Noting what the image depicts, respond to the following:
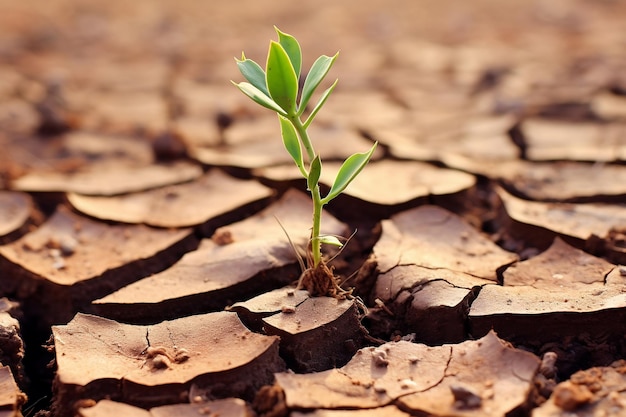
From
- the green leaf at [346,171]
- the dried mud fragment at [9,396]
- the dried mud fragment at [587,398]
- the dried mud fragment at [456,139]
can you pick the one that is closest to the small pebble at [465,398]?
the dried mud fragment at [587,398]

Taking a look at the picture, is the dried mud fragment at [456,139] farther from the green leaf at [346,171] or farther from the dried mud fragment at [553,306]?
the green leaf at [346,171]

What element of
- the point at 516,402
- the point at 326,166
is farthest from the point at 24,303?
the point at 516,402

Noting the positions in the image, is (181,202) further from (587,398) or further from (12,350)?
(587,398)

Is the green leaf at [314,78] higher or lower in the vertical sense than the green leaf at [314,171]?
higher

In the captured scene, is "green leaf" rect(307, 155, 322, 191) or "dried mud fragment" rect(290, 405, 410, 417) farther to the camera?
"green leaf" rect(307, 155, 322, 191)

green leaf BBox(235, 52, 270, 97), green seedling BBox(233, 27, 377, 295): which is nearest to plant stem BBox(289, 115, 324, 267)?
green seedling BBox(233, 27, 377, 295)

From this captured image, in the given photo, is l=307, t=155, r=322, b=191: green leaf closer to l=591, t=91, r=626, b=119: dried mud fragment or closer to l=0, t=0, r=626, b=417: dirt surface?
l=0, t=0, r=626, b=417: dirt surface
